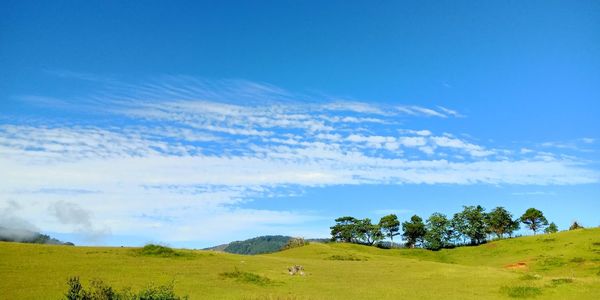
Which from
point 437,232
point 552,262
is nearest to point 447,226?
point 437,232

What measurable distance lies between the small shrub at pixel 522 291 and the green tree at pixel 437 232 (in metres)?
78.4

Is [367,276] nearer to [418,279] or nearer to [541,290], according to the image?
[418,279]

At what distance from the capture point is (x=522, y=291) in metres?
37.7

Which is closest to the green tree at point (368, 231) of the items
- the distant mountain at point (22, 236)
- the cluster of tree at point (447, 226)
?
the cluster of tree at point (447, 226)

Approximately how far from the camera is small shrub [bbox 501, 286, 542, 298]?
36866 millimetres

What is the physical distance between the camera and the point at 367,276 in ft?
158

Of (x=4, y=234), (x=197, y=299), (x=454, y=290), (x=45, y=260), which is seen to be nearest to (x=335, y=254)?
(x=454, y=290)

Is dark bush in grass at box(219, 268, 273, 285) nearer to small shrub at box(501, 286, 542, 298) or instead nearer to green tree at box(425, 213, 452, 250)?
small shrub at box(501, 286, 542, 298)

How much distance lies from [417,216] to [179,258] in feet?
273

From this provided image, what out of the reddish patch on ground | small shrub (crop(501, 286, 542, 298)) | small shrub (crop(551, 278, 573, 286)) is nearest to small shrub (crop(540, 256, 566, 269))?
the reddish patch on ground

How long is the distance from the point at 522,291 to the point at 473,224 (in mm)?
86077

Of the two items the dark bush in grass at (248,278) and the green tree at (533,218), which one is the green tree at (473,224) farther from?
the dark bush in grass at (248,278)

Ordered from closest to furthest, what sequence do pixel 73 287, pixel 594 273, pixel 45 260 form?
pixel 73 287, pixel 45 260, pixel 594 273

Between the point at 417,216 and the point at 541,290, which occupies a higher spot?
the point at 417,216
